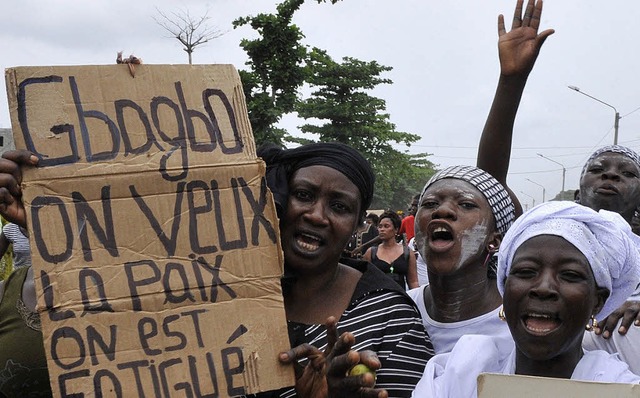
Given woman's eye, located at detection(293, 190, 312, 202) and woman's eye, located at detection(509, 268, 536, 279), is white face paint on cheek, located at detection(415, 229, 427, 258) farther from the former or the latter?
woman's eye, located at detection(509, 268, 536, 279)

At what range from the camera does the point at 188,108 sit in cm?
225

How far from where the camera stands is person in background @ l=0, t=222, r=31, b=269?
6.19 m

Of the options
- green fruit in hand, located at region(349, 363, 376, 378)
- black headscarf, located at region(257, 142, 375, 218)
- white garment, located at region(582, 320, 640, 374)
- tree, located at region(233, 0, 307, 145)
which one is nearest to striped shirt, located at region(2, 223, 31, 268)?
black headscarf, located at region(257, 142, 375, 218)

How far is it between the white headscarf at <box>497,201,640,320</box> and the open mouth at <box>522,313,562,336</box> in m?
0.19

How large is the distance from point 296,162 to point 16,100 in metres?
1.01

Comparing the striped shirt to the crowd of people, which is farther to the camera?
the striped shirt

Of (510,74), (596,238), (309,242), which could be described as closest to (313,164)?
(309,242)

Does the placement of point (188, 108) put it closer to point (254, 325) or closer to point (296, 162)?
point (296, 162)

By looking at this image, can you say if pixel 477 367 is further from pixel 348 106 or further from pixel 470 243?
pixel 348 106

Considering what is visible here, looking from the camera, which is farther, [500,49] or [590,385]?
[500,49]

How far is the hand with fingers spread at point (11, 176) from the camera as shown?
2.04 m

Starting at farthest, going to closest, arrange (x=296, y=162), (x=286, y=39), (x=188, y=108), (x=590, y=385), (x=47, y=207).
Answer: (x=286, y=39)
(x=296, y=162)
(x=188, y=108)
(x=47, y=207)
(x=590, y=385)

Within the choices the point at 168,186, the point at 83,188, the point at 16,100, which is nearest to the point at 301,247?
the point at 168,186

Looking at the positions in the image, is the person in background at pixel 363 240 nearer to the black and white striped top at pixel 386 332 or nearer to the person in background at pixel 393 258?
the person in background at pixel 393 258
